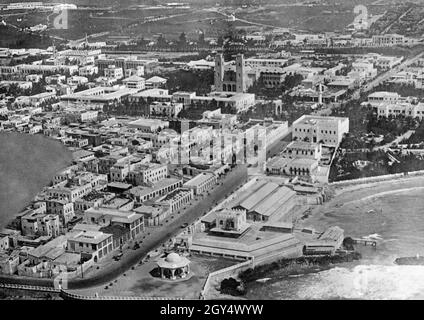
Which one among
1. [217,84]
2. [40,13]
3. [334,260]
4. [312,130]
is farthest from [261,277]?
[217,84]

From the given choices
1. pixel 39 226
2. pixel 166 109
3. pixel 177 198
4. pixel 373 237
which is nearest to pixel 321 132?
pixel 166 109

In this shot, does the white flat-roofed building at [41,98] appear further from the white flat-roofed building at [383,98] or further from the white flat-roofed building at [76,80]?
the white flat-roofed building at [383,98]

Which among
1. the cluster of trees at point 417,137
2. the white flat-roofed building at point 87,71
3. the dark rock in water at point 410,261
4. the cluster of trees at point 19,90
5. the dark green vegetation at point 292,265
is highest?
the white flat-roofed building at point 87,71

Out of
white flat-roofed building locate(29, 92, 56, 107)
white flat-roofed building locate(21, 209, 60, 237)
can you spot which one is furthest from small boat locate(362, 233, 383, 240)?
white flat-roofed building locate(29, 92, 56, 107)

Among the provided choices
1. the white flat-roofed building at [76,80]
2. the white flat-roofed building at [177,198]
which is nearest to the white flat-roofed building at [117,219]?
the white flat-roofed building at [177,198]

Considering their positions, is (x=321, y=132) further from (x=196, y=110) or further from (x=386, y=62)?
(x=386, y=62)

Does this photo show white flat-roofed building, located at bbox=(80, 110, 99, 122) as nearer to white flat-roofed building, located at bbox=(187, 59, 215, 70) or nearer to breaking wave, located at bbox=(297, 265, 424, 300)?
white flat-roofed building, located at bbox=(187, 59, 215, 70)
